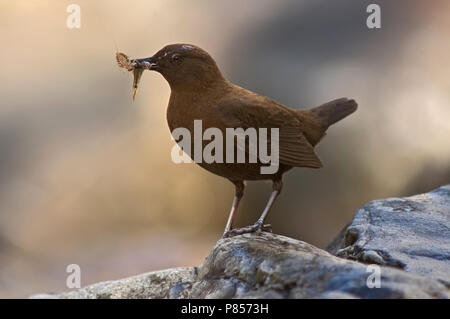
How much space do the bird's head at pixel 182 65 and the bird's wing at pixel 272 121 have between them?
18 centimetres

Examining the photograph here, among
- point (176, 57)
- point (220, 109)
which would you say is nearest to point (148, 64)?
point (176, 57)

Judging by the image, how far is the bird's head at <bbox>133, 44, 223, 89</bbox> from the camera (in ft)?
8.75

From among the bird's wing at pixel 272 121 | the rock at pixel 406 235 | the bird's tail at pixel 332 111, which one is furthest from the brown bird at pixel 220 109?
the rock at pixel 406 235

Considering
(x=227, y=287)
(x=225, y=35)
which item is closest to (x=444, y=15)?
(x=225, y=35)

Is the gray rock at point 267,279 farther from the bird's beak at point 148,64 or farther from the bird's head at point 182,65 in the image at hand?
the bird's beak at point 148,64

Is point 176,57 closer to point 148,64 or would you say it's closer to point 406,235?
point 148,64

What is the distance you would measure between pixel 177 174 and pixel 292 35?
181 cm

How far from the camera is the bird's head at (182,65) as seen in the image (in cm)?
267

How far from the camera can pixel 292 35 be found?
5.36 m

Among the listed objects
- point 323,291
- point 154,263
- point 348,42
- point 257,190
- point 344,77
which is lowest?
point 154,263

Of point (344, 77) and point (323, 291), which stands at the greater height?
point (344, 77)
